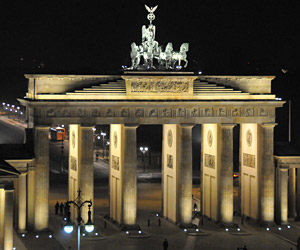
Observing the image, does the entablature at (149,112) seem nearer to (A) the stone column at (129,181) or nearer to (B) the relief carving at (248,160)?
(A) the stone column at (129,181)

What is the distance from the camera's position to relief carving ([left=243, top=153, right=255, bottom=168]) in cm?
9731

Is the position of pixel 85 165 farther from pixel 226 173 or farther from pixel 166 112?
pixel 226 173

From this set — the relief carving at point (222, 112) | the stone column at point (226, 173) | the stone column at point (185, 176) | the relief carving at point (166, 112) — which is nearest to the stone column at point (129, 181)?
the relief carving at point (166, 112)

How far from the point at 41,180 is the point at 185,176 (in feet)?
49.2

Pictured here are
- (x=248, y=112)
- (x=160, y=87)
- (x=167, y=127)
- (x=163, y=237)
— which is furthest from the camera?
(x=167, y=127)

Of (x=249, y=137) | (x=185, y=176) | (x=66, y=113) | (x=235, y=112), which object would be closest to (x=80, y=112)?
(x=66, y=113)

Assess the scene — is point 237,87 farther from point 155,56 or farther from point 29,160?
point 29,160

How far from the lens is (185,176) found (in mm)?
93562

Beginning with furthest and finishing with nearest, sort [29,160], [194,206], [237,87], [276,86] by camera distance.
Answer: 1. [276,86]
2. [194,206]
3. [237,87]
4. [29,160]

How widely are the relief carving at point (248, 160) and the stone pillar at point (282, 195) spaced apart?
2.82 meters

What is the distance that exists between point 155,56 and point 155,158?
6336 cm

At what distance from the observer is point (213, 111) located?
93625 millimetres

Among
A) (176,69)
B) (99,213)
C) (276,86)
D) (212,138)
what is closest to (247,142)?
(212,138)

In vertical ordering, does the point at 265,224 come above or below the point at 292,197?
below
